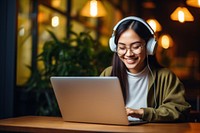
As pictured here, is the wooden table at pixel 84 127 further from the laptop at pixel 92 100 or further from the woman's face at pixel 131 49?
the woman's face at pixel 131 49

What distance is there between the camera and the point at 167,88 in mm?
2330

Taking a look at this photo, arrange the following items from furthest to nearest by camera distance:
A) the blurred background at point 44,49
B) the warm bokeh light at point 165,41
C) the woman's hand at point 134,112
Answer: the warm bokeh light at point 165,41 < the blurred background at point 44,49 < the woman's hand at point 134,112

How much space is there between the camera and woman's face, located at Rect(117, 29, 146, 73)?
7.50 feet

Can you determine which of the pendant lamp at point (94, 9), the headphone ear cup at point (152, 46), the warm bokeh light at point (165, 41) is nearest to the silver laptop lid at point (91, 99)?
the headphone ear cup at point (152, 46)

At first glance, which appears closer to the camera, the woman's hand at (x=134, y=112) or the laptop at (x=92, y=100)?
the laptop at (x=92, y=100)

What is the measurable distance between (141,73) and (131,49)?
16 centimetres

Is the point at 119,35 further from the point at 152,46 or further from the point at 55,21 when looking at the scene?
the point at 55,21

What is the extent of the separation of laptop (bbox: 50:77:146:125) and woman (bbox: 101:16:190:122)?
0.69ft

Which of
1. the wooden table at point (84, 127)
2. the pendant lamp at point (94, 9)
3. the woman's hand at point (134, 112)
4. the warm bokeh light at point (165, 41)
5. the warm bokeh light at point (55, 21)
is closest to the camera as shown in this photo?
the wooden table at point (84, 127)

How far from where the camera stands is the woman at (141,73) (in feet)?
7.51

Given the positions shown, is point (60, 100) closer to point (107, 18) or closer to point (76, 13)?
point (76, 13)

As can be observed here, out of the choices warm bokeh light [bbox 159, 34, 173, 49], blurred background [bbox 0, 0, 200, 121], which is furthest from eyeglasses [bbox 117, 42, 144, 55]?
warm bokeh light [bbox 159, 34, 173, 49]

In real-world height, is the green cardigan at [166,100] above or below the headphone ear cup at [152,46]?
below

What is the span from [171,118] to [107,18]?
18.8 feet
